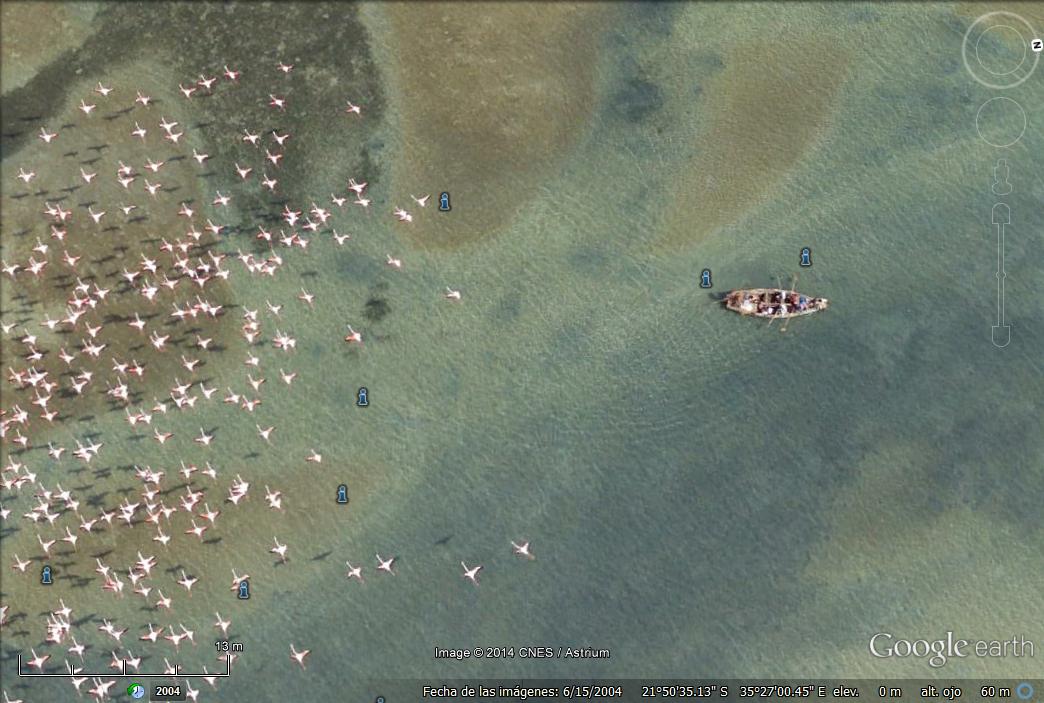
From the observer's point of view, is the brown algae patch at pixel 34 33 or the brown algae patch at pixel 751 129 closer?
the brown algae patch at pixel 751 129

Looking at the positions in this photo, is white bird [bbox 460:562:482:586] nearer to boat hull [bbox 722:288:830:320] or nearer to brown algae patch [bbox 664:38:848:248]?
boat hull [bbox 722:288:830:320]

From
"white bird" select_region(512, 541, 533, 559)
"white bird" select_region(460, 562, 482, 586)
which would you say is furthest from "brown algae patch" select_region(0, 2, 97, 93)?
"white bird" select_region(512, 541, 533, 559)

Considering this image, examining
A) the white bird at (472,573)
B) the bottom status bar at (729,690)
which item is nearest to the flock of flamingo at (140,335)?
the white bird at (472,573)

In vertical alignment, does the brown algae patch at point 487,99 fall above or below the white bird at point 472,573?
above

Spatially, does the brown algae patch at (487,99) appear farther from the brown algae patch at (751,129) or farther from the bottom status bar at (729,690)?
the bottom status bar at (729,690)

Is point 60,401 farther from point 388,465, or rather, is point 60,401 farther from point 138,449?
point 388,465

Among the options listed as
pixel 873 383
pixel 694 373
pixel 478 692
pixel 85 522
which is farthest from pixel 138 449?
pixel 873 383

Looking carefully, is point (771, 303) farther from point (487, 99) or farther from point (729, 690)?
point (729, 690)
